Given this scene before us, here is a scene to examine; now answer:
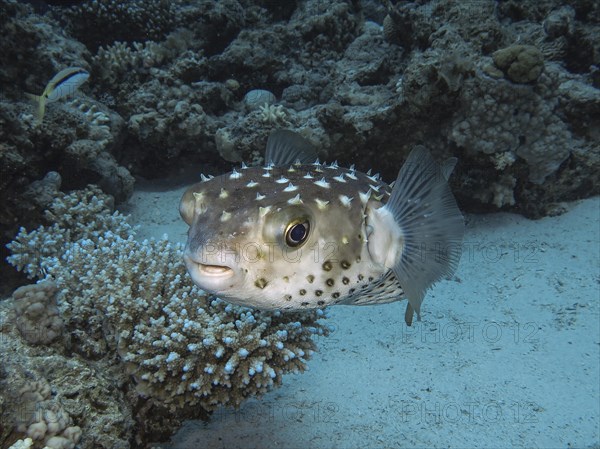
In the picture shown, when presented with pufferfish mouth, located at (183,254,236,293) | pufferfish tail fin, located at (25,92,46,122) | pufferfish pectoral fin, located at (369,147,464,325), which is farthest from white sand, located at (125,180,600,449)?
pufferfish tail fin, located at (25,92,46,122)

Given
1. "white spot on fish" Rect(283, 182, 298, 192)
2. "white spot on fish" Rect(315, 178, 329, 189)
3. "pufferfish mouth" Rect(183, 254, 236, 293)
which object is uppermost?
"white spot on fish" Rect(315, 178, 329, 189)

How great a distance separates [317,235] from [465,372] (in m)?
2.53

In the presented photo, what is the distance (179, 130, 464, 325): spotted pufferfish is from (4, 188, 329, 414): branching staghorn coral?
75 centimetres

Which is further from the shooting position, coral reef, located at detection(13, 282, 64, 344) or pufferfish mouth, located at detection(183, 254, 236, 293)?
coral reef, located at detection(13, 282, 64, 344)

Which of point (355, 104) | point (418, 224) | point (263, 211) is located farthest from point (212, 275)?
point (355, 104)

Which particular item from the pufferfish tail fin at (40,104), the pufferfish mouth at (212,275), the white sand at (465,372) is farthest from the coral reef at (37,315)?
the pufferfish tail fin at (40,104)

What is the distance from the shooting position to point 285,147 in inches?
116

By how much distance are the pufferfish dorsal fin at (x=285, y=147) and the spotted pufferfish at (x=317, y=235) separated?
0.55 meters

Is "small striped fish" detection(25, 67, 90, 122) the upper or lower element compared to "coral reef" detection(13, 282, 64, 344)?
upper

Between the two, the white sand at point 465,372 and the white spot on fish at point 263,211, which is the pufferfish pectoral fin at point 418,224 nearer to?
the white spot on fish at point 263,211

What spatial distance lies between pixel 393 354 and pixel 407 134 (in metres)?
3.11

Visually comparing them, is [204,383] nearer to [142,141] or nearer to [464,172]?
[464,172]

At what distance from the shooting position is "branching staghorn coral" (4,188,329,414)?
2627 millimetres

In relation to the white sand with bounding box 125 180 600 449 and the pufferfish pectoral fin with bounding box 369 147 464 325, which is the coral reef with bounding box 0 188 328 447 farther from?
→ the pufferfish pectoral fin with bounding box 369 147 464 325
